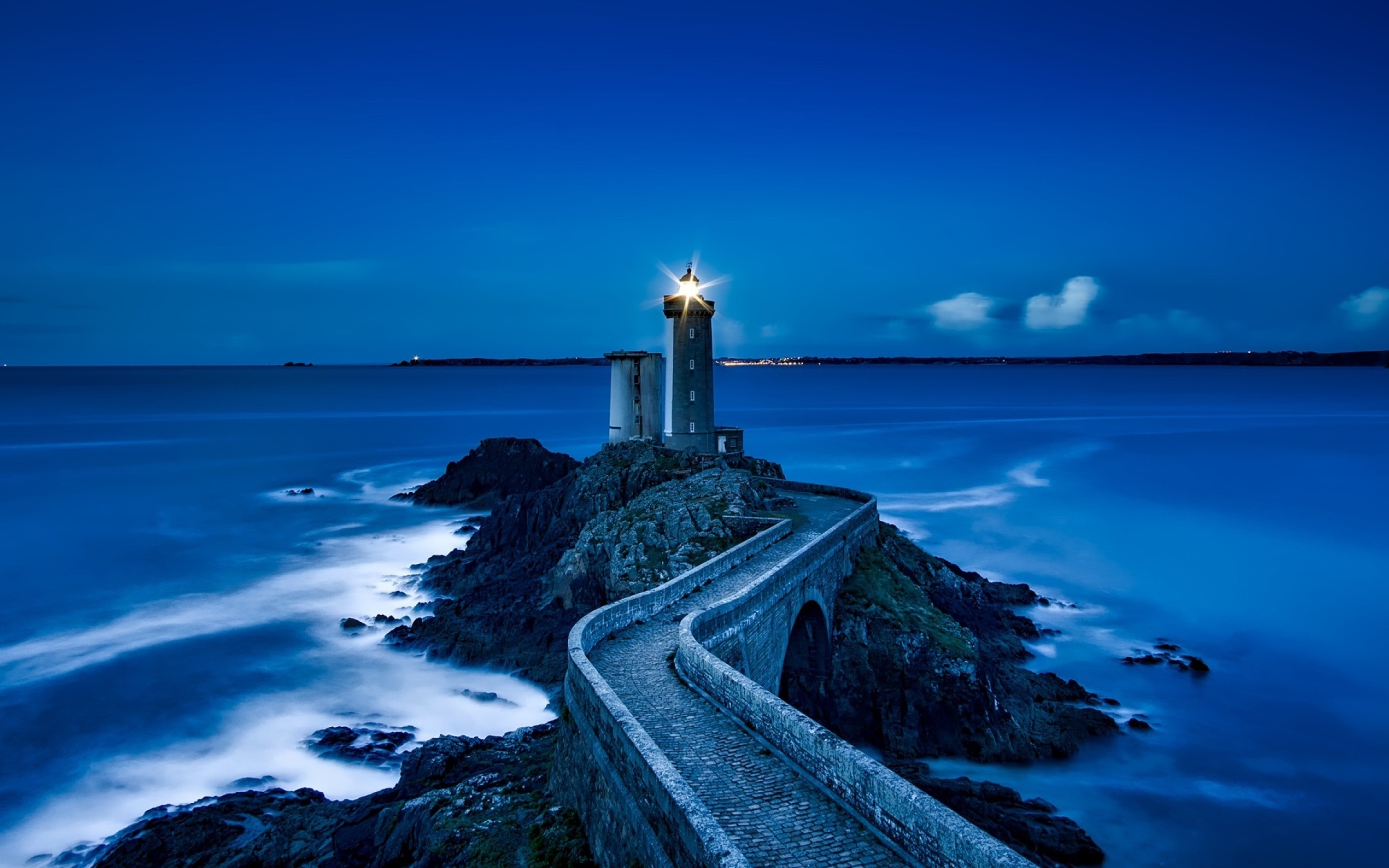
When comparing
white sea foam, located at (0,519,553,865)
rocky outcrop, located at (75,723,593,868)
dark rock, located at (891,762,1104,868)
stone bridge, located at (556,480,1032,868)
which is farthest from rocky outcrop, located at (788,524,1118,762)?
white sea foam, located at (0,519,553,865)

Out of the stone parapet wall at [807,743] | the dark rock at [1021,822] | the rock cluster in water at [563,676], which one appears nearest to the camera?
the stone parapet wall at [807,743]

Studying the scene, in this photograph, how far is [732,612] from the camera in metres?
14.3

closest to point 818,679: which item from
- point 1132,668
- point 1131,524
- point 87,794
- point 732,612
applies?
point 732,612

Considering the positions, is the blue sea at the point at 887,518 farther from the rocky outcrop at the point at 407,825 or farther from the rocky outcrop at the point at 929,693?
the rocky outcrop at the point at 407,825

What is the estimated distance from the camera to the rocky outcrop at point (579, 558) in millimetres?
21516

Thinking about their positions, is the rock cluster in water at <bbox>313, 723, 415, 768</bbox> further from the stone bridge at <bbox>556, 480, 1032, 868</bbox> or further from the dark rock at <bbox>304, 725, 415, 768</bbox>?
the stone bridge at <bbox>556, 480, 1032, 868</bbox>

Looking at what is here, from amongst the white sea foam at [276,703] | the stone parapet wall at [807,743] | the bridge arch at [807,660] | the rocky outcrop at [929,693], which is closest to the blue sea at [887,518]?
the white sea foam at [276,703]

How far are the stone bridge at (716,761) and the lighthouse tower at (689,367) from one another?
47.2 feet

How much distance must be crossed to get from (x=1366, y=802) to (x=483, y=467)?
3694 cm

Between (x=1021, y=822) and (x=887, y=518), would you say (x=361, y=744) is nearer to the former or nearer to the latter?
(x=1021, y=822)

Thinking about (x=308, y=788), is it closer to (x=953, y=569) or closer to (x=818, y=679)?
(x=818, y=679)

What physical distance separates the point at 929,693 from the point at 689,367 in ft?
50.2

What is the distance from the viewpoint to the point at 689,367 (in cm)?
3050

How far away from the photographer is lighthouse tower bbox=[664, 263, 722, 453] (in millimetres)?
30156
